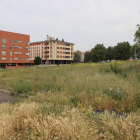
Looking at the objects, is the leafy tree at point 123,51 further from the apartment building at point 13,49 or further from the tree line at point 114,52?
the apartment building at point 13,49

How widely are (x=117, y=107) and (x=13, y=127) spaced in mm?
3070

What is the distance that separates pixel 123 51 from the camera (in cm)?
6462

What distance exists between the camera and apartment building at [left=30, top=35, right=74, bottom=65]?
8162 cm

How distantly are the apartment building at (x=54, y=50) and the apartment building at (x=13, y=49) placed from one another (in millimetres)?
17621

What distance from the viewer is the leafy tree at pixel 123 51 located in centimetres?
6431

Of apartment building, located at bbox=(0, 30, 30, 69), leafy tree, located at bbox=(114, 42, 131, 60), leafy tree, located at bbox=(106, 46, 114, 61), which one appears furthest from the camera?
leafy tree, located at bbox=(106, 46, 114, 61)

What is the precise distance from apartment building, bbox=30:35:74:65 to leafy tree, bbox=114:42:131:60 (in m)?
33.1

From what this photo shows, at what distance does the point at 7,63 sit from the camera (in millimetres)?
55906

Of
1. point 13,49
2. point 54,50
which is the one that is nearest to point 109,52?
point 54,50

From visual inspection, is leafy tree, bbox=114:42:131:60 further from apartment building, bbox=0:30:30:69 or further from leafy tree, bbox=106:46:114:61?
apartment building, bbox=0:30:30:69

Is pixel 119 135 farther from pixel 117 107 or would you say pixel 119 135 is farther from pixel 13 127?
pixel 13 127

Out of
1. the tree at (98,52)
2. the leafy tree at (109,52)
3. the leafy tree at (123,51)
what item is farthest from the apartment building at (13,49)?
the leafy tree at (109,52)

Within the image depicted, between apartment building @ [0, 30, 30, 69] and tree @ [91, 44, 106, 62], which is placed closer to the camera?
apartment building @ [0, 30, 30, 69]

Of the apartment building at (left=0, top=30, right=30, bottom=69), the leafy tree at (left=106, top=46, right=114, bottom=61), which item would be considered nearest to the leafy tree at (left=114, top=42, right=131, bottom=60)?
the leafy tree at (left=106, top=46, right=114, bottom=61)
